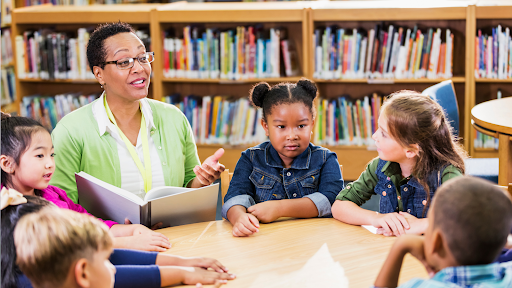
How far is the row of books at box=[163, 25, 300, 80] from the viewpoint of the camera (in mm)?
3557

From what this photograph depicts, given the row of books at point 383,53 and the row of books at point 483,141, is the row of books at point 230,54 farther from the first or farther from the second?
the row of books at point 483,141

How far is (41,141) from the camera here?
1.37 metres

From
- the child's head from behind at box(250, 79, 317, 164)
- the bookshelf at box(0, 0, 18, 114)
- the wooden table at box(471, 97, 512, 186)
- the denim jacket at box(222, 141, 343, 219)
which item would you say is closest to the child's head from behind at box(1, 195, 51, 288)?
the denim jacket at box(222, 141, 343, 219)

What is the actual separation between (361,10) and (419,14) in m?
0.38

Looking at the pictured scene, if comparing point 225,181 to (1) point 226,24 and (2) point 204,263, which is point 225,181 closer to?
(2) point 204,263

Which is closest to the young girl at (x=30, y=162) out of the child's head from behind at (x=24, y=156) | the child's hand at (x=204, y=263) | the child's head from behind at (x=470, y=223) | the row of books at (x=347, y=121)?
the child's head from behind at (x=24, y=156)

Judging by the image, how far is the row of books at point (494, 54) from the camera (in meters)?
3.26

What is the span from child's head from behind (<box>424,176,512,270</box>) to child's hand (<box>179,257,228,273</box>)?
20.2 inches

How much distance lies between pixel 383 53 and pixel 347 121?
534 mm

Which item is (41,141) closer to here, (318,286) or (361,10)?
(318,286)

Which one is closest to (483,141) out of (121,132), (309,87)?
(309,87)

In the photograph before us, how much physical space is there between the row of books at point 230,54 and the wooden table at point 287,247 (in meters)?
2.19

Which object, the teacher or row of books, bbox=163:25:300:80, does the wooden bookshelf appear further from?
the teacher

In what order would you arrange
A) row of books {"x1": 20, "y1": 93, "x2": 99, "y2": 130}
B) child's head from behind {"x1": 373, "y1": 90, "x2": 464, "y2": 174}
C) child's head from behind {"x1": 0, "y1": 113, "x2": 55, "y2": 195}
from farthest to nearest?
row of books {"x1": 20, "y1": 93, "x2": 99, "y2": 130}
child's head from behind {"x1": 373, "y1": 90, "x2": 464, "y2": 174}
child's head from behind {"x1": 0, "y1": 113, "x2": 55, "y2": 195}
